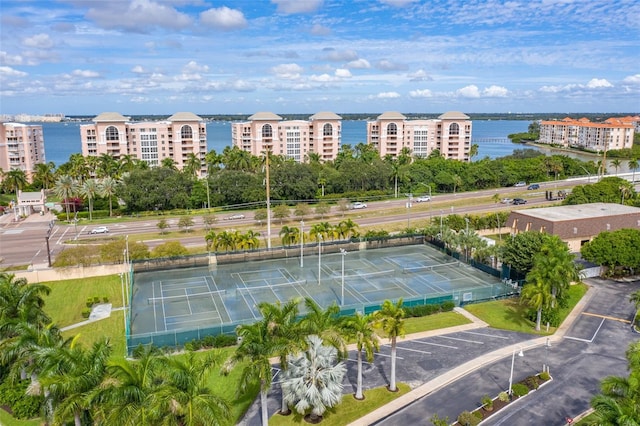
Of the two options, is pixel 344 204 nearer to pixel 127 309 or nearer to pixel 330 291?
pixel 330 291

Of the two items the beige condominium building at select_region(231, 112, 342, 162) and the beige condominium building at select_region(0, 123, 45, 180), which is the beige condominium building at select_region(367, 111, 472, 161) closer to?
the beige condominium building at select_region(231, 112, 342, 162)

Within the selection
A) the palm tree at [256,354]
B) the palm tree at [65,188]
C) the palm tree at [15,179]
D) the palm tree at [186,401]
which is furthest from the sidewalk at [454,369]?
the palm tree at [15,179]

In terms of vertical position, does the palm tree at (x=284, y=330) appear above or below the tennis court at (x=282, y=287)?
above

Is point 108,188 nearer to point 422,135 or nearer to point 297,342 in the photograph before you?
point 297,342

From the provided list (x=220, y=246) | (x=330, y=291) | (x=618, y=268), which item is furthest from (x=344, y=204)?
(x=618, y=268)

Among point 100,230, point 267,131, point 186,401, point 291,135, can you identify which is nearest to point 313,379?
point 186,401

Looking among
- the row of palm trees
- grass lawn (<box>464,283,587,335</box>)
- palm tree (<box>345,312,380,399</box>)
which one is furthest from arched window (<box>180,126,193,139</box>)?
palm tree (<box>345,312,380,399</box>)

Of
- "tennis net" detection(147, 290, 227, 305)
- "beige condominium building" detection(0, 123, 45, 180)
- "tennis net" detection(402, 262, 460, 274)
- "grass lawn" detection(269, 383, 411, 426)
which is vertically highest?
"beige condominium building" detection(0, 123, 45, 180)

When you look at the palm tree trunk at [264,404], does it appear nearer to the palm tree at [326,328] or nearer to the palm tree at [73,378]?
the palm tree at [326,328]
